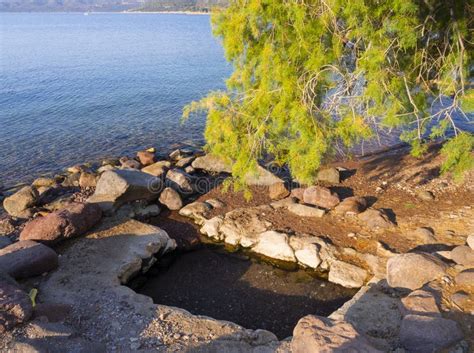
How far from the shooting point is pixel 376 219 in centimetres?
1293

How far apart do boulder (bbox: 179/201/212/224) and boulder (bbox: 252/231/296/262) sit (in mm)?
2755

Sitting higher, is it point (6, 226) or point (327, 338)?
point (327, 338)

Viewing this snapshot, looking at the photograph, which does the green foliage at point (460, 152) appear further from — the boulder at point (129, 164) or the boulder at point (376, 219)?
the boulder at point (129, 164)

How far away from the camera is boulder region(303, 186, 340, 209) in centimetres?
1430

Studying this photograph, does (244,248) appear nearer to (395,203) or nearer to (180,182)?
(180,182)

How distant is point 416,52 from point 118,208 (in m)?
11.2

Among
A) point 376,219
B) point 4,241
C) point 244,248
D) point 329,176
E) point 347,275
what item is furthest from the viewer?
point 329,176

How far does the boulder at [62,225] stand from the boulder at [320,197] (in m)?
7.60

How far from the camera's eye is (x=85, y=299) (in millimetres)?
9992

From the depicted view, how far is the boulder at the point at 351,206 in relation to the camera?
13648 mm

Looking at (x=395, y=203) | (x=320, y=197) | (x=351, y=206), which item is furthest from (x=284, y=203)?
(x=395, y=203)

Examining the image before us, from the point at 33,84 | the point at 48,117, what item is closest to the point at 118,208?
the point at 48,117

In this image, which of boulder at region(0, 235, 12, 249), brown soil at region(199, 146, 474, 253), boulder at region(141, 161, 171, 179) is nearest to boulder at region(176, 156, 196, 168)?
boulder at region(141, 161, 171, 179)

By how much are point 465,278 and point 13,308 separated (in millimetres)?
9817
